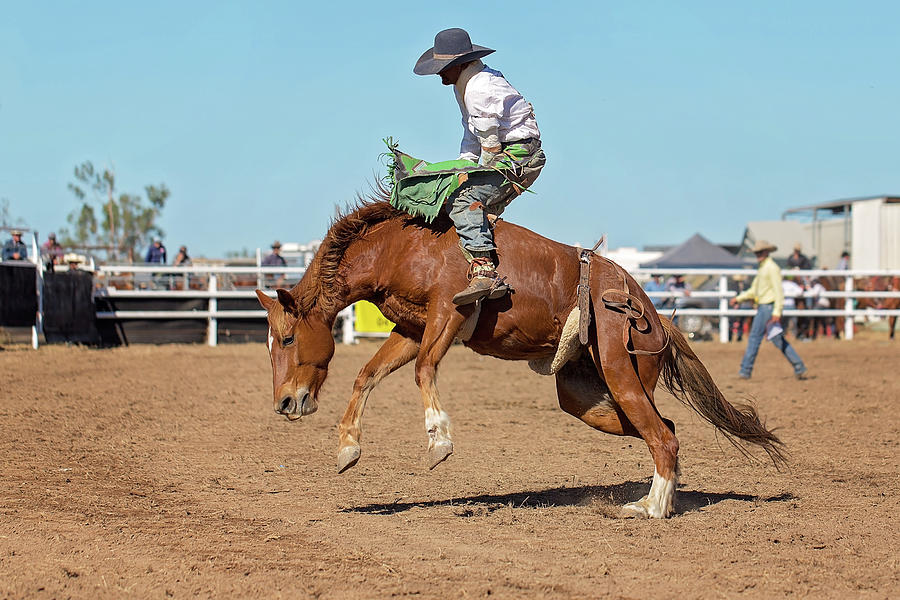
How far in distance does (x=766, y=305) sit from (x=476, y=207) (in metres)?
8.64

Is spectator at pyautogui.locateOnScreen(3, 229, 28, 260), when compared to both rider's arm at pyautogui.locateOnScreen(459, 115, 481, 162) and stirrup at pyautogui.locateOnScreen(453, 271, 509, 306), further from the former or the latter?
stirrup at pyautogui.locateOnScreen(453, 271, 509, 306)

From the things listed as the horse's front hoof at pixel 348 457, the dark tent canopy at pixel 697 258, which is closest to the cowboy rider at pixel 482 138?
the horse's front hoof at pixel 348 457

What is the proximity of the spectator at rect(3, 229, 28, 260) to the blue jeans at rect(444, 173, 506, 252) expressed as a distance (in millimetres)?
13676

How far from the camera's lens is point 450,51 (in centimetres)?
549

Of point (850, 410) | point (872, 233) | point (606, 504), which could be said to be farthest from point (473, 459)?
point (872, 233)

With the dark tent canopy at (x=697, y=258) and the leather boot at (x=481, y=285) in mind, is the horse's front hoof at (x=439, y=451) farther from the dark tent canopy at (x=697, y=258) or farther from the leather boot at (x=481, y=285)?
the dark tent canopy at (x=697, y=258)

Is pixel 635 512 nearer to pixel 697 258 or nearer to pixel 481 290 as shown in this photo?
pixel 481 290

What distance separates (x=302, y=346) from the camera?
18.7 ft

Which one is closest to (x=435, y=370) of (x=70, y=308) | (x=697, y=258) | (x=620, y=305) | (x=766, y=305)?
(x=620, y=305)

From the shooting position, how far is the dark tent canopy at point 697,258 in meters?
29.6

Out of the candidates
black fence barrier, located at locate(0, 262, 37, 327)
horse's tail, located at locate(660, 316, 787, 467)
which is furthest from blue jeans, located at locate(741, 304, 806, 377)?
black fence barrier, located at locate(0, 262, 37, 327)

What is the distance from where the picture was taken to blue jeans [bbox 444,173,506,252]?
542 cm

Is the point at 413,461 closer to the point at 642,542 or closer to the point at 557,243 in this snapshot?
the point at 557,243

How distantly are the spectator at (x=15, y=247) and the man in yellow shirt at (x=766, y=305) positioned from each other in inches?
477
